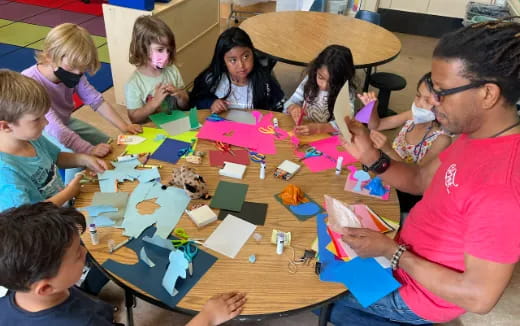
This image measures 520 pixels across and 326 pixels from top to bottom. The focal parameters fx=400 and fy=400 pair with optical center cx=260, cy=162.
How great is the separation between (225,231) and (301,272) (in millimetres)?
305

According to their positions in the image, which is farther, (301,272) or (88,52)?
(88,52)

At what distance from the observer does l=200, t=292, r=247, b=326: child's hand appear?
1.13 metres

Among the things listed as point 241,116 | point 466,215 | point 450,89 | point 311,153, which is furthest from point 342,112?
point 241,116

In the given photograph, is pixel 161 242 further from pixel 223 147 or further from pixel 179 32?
Answer: pixel 179 32

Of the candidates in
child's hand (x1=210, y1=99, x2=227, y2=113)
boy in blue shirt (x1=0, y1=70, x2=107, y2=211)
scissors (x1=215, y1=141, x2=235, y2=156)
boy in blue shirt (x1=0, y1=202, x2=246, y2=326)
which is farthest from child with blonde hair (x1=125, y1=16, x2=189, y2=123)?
boy in blue shirt (x1=0, y1=202, x2=246, y2=326)

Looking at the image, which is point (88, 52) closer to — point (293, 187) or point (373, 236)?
point (293, 187)

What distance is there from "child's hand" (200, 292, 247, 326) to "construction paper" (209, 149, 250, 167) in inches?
27.4

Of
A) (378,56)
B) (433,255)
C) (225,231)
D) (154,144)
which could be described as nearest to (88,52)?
(154,144)

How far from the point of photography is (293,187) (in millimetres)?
1574

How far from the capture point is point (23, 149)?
5.27 feet

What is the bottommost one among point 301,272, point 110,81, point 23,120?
point 110,81

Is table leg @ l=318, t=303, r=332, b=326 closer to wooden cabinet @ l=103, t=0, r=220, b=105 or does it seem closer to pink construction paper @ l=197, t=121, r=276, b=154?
pink construction paper @ l=197, t=121, r=276, b=154

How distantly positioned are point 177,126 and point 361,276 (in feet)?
3.79

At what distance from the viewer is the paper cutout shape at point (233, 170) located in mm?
1670
